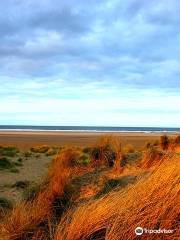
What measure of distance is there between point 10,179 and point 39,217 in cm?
799

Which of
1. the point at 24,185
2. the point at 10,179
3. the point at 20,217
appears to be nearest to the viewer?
the point at 20,217

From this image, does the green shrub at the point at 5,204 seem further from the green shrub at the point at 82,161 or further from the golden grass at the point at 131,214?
the green shrub at the point at 82,161

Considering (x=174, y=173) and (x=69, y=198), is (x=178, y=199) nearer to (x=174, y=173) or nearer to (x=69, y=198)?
(x=174, y=173)

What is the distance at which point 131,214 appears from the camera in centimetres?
469

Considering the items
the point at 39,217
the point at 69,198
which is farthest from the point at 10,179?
the point at 39,217

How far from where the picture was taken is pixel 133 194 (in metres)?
5.05

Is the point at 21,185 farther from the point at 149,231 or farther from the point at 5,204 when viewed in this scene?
the point at 149,231

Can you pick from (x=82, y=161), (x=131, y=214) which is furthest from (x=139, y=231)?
(x=82, y=161)

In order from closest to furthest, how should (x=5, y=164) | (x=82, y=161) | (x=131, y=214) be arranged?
1. (x=131, y=214)
2. (x=82, y=161)
3. (x=5, y=164)

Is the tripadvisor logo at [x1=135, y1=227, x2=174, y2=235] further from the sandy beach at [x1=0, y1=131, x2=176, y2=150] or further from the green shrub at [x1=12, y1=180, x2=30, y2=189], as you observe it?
the sandy beach at [x1=0, y1=131, x2=176, y2=150]

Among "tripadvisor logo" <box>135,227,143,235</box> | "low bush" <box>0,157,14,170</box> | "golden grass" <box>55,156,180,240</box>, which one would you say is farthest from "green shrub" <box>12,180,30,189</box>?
"tripadvisor logo" <box>135,227,143,235</box>

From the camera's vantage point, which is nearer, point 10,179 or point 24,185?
point 24,185

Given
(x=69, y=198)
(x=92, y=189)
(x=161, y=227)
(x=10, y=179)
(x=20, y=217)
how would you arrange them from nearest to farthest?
(x=161, y=227) → (x=20, y=217) → (x=69, y=198) → (x=92, y=189) → (x=10, y=179)

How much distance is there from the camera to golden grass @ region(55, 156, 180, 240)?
456 centimetres
